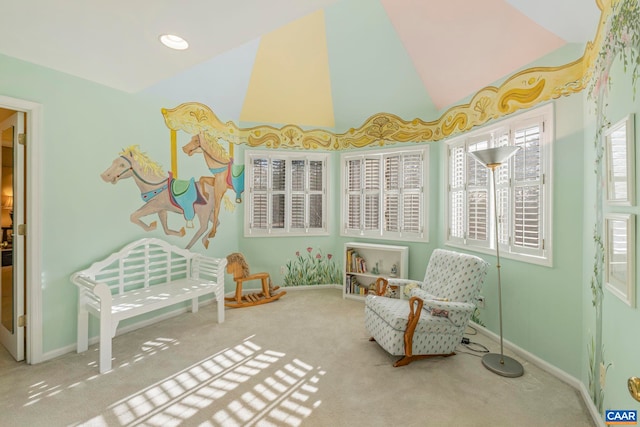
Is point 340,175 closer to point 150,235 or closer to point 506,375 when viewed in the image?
point 150,235

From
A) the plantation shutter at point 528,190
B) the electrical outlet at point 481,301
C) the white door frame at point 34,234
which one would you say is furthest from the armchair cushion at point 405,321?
the white door frame at point 34,234

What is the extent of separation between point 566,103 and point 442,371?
2567mm

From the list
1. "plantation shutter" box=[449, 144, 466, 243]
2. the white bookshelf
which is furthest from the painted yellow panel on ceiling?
the white bookshelf

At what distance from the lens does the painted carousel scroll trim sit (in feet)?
7.98

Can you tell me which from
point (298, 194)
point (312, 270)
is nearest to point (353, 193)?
point (298, 194)

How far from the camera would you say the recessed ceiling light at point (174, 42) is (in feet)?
6.87

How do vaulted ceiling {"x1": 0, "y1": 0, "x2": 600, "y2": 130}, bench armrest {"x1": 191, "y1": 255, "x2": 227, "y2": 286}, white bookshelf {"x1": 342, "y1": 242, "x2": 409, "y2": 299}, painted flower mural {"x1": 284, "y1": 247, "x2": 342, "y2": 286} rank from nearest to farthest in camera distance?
1. vaulted ceiling {"x1": 0, "y1": 0, "x2": 600, "y2": 130}
2. bench armrest {"x1": 191, "y1": 255, "x2": 227, "y2": 286}
3. white bookshelf {"x1": 342, "y1": 242, "x2": 409, "y2": 299}
4. painted flower mural {"x1": 284, "y1": 247, "x2": 342, "y2": 286}

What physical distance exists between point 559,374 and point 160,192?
4.54 meters

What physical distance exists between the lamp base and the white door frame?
4.08 meters

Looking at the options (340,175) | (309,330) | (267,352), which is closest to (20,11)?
(267,352)

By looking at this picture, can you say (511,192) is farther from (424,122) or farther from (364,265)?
(364,265)

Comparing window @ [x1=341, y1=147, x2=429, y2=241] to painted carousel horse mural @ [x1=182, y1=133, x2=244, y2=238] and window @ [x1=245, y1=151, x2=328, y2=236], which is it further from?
painted carousel horse mural @ [x1=182, y1=133, x2=244, y2=238]

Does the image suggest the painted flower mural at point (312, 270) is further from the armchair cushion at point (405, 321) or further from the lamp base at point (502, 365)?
the lamp base at point (502, 365)

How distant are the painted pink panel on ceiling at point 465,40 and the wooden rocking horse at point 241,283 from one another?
12.1ft
